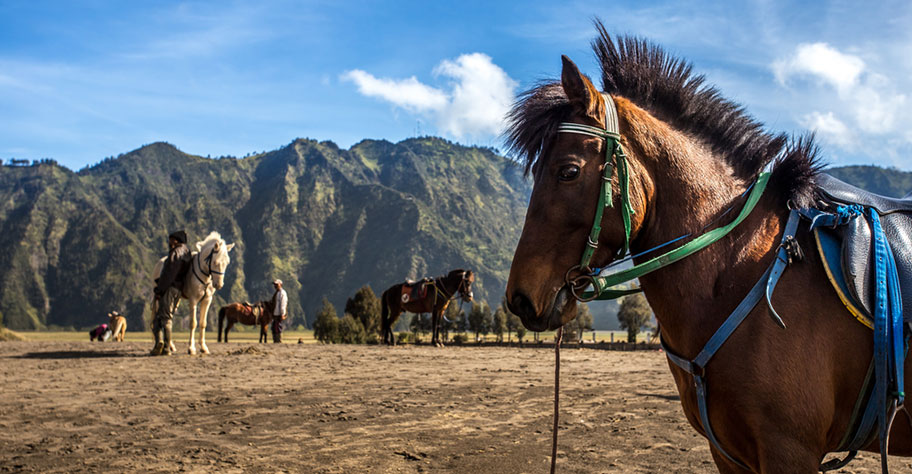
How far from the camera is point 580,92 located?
103 inches

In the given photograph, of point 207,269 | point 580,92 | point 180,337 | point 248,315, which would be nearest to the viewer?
point 580,92

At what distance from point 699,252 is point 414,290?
1959 cm

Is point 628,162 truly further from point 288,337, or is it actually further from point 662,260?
point 288,337

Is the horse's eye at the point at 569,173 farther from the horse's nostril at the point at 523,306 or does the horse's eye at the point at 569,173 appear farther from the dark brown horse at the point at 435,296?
the dark brown horse at the point at 435,296

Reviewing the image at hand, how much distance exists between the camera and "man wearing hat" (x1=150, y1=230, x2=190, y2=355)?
49.3 feet

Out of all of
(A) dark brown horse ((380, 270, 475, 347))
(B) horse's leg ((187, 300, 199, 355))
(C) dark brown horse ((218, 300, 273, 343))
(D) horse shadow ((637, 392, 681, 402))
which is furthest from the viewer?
(C) dark brown horse ((218, 300, 273, 343))

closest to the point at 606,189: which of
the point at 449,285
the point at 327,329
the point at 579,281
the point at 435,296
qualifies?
the point at 579,281

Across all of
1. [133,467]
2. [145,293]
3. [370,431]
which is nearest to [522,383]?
[370,431]

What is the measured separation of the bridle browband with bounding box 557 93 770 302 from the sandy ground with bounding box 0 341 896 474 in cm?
382

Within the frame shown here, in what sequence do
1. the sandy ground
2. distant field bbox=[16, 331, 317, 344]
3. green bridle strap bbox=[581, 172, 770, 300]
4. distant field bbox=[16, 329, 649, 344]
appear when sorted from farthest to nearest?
1. distant field bbox=[16, 331, 317, 344]
2. distant field bbox=[16, 329, 649, 344]
3. the sandy ground
4. green bridle strap bbox=[581, 172, 770, 300]

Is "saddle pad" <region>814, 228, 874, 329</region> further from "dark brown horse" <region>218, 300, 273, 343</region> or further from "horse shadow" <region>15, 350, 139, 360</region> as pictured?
"dark brown horse" <region>218, 300, 273, 343</region>

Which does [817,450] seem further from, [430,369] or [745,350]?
[430,369]

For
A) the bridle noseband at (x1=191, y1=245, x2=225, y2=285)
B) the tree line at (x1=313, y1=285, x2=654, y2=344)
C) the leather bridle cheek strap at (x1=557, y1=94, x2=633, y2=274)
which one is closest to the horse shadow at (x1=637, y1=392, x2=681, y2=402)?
the leather bridle cheek strap at (x1=557, y1=94, x2=633, y2=274)

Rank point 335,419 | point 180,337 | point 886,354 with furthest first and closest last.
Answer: point 180,337
point 335,419
point 886,354
